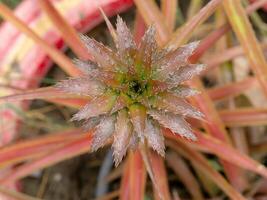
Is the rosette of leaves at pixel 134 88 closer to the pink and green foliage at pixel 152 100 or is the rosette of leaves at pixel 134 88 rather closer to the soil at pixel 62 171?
the pink and green foliage at pixel 152 100

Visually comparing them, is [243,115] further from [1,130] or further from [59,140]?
[1,130]

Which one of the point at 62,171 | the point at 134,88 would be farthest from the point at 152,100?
the point at 62,171

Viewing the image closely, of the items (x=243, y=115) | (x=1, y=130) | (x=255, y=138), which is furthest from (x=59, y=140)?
(x=255, y=138)

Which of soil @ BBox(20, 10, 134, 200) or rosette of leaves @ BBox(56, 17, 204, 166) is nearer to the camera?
rosette of leaves @ BBox(56, 17, 204, 166)

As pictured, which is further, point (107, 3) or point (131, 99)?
point (107, 3)

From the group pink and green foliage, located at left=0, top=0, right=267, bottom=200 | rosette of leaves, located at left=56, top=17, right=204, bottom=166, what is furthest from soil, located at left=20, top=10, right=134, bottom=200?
rosette of leaves, located at left=56, top=17, right=204, bottom=166

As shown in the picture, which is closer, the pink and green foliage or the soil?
the pink and green foliage

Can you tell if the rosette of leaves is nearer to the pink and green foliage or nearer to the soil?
the pink and green foliage

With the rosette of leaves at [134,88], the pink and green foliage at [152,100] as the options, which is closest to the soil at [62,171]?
the pink and green foliage at [152,100]
